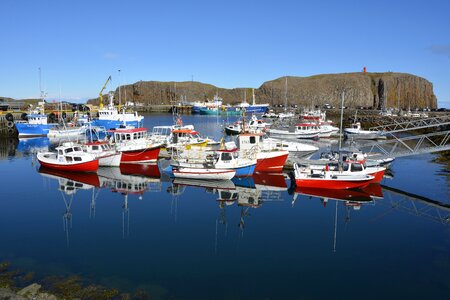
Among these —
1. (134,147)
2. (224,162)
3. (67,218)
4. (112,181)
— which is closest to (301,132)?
(134,147)

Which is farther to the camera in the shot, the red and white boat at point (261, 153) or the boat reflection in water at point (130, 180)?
the red and white boat at point (261, 153)

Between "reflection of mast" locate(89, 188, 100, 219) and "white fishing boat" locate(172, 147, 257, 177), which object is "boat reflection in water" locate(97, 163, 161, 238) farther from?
"white fishing boat" locate(172, 147, 257, 177)

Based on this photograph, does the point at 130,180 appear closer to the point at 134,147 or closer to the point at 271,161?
the point at 134,147

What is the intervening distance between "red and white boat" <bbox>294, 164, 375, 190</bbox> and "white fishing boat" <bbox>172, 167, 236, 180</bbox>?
16.9ft

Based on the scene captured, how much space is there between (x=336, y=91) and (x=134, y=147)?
13861 cm

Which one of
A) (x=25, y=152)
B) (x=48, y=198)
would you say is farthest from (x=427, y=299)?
(x=25, y=152)

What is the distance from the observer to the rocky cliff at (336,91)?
6029 inches

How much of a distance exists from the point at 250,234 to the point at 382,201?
10.2 meters

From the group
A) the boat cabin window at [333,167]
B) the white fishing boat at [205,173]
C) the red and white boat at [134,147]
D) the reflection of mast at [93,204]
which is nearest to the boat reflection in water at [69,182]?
the reflection of mast at [93,204]

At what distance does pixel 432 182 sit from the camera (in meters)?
27.3

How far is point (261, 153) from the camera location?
3097 centimetres

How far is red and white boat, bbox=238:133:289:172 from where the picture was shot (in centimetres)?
3078

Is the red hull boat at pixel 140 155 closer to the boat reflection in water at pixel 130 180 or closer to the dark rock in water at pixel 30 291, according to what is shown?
the boat reflection in water at pixel 130 180

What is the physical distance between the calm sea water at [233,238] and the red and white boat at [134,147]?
6.96 m
